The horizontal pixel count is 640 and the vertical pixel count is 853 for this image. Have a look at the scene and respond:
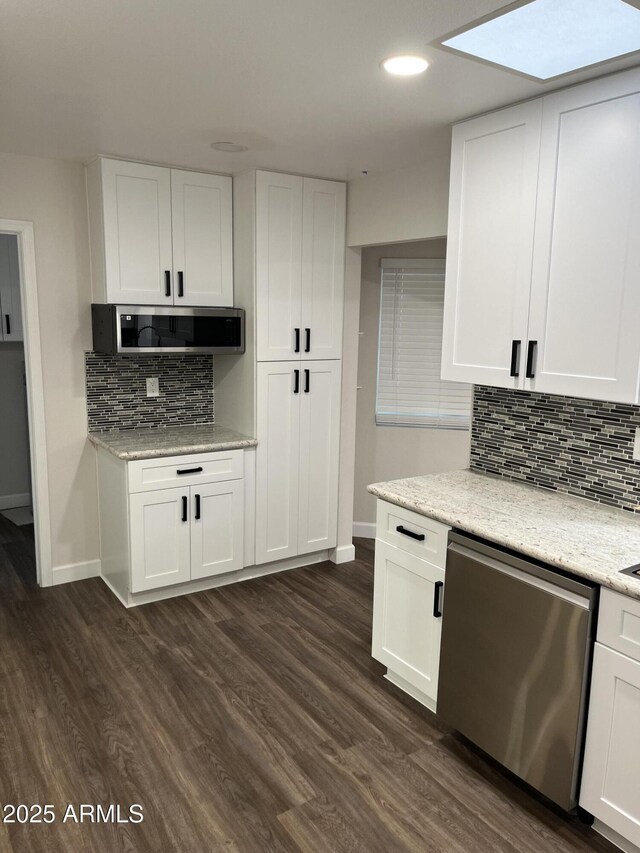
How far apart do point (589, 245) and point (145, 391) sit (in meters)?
2.69

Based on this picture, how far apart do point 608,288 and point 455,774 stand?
177 centimetres

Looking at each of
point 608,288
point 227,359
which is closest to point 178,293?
point 227,359

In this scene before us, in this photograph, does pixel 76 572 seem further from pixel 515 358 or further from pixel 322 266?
pixel 515 358

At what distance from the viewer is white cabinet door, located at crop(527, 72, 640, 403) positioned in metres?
2.09

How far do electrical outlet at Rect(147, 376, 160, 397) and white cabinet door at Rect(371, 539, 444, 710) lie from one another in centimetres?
189

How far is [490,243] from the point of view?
8.36 ft

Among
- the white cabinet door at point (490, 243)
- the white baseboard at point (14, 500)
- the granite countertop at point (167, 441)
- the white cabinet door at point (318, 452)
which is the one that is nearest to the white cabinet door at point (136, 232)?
the granite countertop at point (167, 441)

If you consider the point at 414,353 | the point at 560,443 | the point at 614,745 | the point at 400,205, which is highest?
the point at 400,205

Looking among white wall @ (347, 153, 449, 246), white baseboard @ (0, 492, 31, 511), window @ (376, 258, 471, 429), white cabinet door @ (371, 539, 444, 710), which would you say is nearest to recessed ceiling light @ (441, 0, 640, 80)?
white wall @ (347, 153, 449, 246)

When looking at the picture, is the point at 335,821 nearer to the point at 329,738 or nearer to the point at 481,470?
the point at 329,738

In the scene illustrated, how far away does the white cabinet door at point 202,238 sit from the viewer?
365 cm

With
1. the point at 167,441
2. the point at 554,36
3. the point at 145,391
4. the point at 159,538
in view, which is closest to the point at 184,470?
the point at 167,441

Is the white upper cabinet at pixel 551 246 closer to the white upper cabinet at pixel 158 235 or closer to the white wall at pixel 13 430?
the white upper cabinet at pixel 158 235

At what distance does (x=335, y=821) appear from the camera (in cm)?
211
